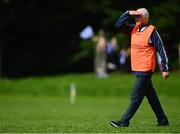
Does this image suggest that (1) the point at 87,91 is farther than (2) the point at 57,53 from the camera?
No

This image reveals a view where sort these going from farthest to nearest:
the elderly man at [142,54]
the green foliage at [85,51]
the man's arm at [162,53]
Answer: the green foliage at [85,51] → the elderly man at [142,54] → the man's arm at [162,53]

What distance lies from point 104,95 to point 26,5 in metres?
10.4

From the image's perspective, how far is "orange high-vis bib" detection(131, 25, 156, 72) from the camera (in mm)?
13789

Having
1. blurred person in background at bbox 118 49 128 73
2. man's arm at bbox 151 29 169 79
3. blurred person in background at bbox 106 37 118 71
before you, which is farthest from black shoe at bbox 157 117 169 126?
blurred person in background at bbox 118 49 128 73

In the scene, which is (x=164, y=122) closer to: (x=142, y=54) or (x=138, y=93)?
(x=138, y=93)

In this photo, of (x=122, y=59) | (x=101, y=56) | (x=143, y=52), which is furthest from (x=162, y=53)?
(x=122, y=59)

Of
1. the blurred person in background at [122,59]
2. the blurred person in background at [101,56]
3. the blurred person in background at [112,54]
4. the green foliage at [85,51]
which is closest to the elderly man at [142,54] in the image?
the blurred person in background at [101,56]

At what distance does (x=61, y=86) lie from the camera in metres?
36.4

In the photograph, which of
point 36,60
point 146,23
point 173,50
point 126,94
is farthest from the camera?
point 36,60

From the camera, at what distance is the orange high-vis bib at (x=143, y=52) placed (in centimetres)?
1379

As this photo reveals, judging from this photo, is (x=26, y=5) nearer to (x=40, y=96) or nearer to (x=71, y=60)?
(x=71, y=60)

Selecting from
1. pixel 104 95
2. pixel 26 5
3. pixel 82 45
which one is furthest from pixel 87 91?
pixel 26 5

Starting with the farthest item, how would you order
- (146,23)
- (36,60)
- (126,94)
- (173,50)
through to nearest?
(36,60) < (173,50) < (126,94) < (146,23)

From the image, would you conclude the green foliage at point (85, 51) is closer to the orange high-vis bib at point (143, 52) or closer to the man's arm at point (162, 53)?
the orange high-vis bib at point (143, 52)
